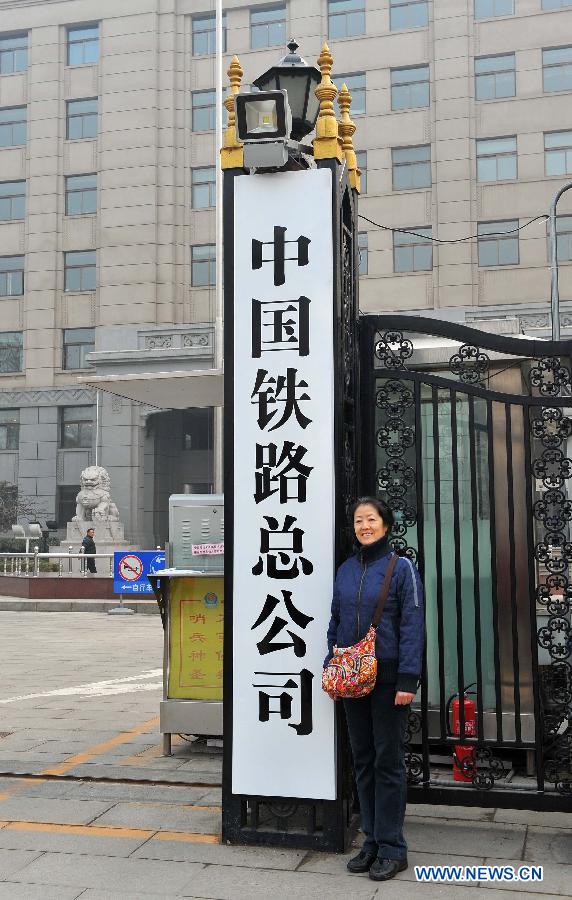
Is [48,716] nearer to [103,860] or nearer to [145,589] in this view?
[103,860]

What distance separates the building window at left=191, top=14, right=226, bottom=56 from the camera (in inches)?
1544

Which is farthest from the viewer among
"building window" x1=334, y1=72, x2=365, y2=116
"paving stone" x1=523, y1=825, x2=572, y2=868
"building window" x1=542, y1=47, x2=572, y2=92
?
"building window" x1=334, y1=72, x2=365, y2=116

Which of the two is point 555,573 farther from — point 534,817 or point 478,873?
point 478,873

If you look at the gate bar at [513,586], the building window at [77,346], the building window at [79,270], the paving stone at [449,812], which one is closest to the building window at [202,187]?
the building window at [79,270]

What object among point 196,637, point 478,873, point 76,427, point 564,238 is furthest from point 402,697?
point 76,427

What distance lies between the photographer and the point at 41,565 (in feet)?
86.6

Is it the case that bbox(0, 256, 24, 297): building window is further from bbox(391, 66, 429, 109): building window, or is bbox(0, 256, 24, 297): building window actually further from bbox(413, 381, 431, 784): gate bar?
bbox(413, 381, 431, 784): gate bar

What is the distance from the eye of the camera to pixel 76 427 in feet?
130

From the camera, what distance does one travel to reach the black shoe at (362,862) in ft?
15.3

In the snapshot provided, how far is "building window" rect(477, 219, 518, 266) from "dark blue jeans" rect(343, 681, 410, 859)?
31.8 metres

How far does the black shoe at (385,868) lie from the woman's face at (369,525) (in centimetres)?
154

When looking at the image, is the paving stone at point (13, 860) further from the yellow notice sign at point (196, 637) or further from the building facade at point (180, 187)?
the building facade at point (180, 187)

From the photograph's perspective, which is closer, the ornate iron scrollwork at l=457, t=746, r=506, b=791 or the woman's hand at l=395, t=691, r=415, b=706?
the woman's hand at l=395, t=691, r=415, b=706

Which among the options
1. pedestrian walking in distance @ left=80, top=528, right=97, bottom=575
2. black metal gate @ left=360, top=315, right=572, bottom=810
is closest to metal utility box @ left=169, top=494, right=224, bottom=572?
black metal gate @ left=360, top=315, right=572, bottom=810
